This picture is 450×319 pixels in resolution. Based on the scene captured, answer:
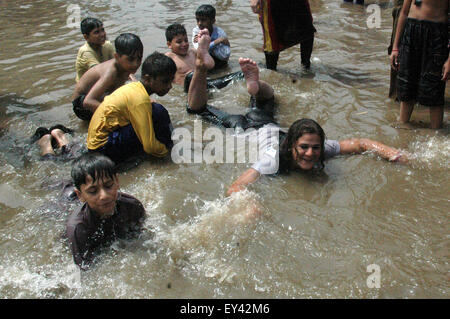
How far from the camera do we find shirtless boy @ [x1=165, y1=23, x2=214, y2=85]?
543 centimetres

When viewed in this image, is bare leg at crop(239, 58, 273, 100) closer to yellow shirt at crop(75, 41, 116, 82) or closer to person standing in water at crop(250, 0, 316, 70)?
person standing in water at crop(250, 0, 316, 70)

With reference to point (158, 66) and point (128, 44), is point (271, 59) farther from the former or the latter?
point (158, 66)

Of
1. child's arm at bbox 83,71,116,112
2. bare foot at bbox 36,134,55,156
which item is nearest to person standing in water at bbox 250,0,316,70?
child's arm at bbox 83,71,116,112

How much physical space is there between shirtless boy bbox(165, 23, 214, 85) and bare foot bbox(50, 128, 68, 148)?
184cm

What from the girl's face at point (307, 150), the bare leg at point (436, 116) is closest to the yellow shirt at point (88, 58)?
the girl's face at point (307, 150)

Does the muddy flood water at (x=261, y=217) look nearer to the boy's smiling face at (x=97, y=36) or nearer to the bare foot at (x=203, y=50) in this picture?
the bare foot at (x=203, y=50)

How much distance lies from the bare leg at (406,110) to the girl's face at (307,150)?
4.47 ft

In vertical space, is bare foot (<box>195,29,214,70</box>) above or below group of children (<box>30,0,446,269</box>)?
above

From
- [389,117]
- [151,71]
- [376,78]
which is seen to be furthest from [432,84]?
[151,71]

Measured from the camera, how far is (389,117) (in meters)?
4.45

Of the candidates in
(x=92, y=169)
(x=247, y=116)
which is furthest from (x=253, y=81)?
(x=92, y=169)

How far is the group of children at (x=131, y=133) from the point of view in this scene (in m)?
2.59

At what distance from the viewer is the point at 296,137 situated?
3.38 meters

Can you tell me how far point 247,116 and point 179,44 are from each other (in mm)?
1729
